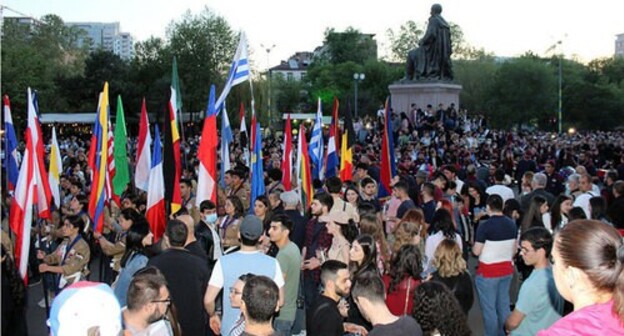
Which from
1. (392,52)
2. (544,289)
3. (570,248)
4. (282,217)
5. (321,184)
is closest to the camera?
(570,248)

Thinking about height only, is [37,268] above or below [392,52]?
below

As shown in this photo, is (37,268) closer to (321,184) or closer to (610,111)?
(321,184)

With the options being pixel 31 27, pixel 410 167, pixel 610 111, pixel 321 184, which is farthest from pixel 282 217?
pixel 31 27

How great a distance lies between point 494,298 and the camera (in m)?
8.04

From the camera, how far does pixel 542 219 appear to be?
9.97 metres

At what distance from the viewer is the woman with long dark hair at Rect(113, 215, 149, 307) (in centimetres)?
646

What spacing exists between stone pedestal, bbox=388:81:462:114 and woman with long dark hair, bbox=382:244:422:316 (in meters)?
25.5

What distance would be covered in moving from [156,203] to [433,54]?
2404 cm

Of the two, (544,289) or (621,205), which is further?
(621,205)

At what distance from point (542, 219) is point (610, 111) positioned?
6399 centimetres

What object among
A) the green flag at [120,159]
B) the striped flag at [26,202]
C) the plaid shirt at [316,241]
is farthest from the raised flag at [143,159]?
the plaid shirt at [316,241]

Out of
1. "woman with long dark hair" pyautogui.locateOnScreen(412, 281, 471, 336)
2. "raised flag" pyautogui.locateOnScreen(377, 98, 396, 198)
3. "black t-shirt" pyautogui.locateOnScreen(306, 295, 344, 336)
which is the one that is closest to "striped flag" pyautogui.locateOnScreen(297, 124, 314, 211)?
"raised flag" pyautogui.locateOnScreen(377, 98, 396, 198)

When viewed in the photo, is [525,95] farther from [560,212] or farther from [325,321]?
[325,321]

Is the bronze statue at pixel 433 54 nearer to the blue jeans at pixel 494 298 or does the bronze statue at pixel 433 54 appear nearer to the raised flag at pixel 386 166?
the raised flag at pixel 386 166
